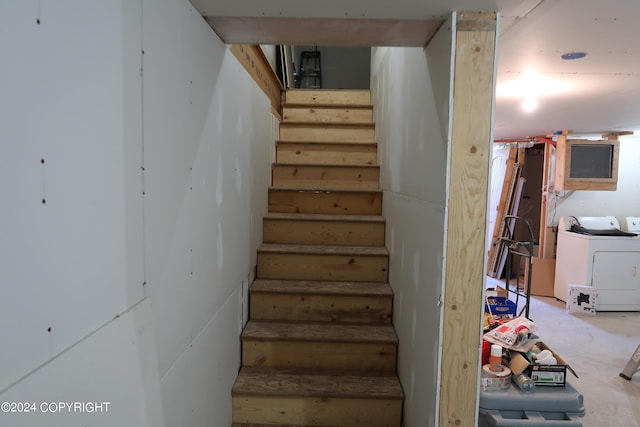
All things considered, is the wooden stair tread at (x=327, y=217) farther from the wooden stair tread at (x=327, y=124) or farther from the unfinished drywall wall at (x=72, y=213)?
the unfinished drywall wall at (x=72, y=213)

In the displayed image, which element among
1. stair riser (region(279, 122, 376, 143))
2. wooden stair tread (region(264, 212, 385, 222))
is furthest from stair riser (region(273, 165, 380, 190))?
stair riser (region(279, 122, 376, 143))

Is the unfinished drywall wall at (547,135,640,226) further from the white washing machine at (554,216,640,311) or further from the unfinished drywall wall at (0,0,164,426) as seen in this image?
the unfinished drywall wall at (0,0,164,426)

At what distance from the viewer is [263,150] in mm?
2812

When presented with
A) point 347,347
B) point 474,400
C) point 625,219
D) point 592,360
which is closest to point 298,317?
point 347,347

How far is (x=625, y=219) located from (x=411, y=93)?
4.64m

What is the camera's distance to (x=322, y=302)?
7.78ft

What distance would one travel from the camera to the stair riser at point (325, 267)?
2596 mm

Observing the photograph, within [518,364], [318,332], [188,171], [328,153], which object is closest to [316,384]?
[318,332]

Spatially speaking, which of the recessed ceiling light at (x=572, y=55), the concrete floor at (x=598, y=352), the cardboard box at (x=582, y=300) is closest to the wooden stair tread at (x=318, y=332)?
the concrete floor at (x=598, y=352)

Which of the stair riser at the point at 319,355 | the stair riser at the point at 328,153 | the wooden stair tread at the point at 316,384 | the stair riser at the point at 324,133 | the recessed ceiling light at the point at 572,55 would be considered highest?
the recessed ceiling light at the point at 572,55

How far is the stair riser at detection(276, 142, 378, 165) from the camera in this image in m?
3.47

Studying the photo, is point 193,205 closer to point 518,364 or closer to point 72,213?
point 72,213

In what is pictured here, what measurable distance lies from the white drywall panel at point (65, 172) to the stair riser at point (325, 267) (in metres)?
1.70

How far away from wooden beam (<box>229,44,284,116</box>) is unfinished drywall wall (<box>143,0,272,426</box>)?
15cm
